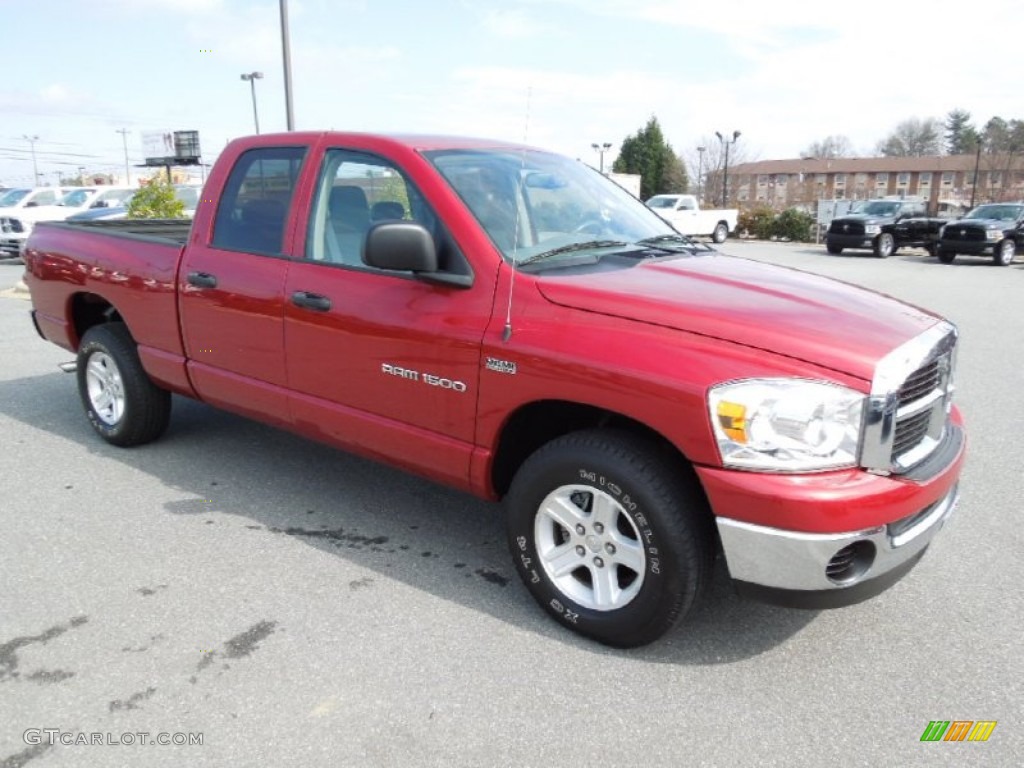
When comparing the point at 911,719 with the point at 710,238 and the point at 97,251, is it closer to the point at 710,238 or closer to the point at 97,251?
the point at 97,251

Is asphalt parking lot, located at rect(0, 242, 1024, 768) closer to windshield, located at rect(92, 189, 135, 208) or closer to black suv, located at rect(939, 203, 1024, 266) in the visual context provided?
windshield, located at rect(92, 189, 135, 208)

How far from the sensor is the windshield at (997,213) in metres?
22.7

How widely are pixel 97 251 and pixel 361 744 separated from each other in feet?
12.3

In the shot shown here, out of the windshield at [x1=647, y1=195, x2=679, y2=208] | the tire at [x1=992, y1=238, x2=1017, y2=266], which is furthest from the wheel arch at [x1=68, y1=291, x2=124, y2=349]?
the windshield at [x1=647, y1=195, x2=679, y2=208]

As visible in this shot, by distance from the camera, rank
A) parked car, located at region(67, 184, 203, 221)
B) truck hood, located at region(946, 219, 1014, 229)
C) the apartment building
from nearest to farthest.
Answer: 1. parked car, located at region(67, 184, 203, 221)
2. truck hood, located at region(946, 219, 1014, 229)
3. the apartment building

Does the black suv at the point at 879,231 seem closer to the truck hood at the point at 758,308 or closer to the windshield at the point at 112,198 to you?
the windshield at the point at 112,198

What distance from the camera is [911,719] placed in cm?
265

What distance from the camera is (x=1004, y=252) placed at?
22.2 metres

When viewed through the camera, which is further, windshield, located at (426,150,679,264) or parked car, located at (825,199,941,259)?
parked car, located at (825,199,941,259)

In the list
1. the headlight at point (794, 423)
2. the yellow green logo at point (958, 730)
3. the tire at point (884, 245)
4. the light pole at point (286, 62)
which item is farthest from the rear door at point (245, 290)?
the tire at point (884, 245)

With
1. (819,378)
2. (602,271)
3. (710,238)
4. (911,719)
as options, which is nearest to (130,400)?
(602,271)

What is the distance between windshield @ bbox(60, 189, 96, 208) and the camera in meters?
20.5

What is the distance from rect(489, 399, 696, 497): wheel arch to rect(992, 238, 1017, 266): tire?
2302 centimetres

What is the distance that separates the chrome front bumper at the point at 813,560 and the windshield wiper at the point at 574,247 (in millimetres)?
1286
